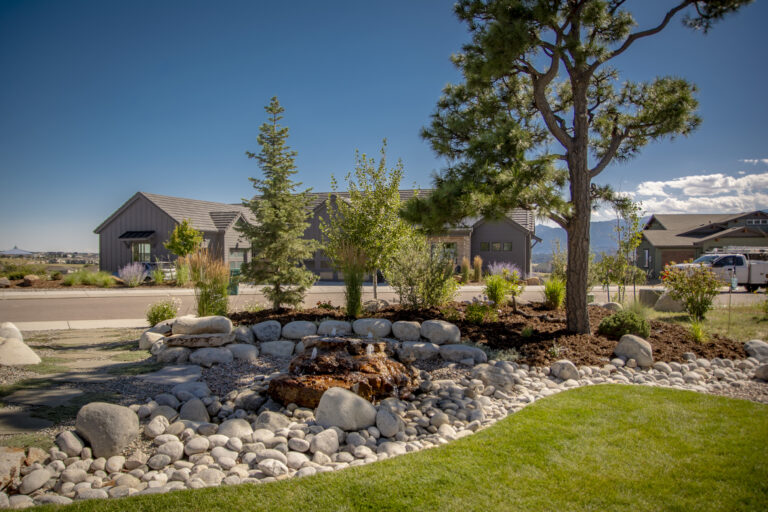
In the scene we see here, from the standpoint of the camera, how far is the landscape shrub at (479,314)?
24.6 ft

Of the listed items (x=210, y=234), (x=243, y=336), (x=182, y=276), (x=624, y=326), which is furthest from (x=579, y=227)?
(x=210, y=234)

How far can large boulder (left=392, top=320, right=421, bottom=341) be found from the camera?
21.9 ft

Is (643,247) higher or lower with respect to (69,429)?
higher

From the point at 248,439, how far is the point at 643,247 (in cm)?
3550

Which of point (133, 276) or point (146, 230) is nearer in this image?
point (133, 276)

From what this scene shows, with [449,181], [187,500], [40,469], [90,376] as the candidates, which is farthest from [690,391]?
[90,376]

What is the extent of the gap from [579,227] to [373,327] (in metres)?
3.79

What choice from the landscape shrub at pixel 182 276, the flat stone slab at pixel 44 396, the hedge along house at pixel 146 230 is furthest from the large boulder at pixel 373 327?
the hedge along house at pixel 146 230

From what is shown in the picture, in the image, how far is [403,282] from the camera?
26.9 feet

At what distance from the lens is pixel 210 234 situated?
27625 millimetres

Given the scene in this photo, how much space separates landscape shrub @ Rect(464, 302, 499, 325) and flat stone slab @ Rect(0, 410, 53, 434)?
232 inches

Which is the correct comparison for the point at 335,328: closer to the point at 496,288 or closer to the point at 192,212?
the point at 496,288

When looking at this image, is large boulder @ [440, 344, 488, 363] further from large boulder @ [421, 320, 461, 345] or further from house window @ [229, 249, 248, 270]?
house window @ [229, 249, 248, 270]

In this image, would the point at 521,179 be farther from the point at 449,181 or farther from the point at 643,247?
the point at 643,247
